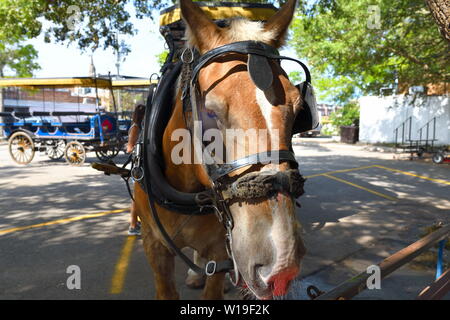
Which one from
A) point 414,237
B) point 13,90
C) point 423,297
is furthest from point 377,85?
point 13,90

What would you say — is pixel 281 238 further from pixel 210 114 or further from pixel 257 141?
pixel 210 114

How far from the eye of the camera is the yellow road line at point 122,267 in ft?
11.2

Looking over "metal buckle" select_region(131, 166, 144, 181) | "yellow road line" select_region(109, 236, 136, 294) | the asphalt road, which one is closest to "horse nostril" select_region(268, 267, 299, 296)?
"metal buckle" select_region(131, 166, 144, 181)

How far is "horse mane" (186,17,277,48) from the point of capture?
1600 mm

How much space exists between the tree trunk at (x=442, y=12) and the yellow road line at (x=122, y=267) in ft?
14.8

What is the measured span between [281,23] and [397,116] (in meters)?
22.7

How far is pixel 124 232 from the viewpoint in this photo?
5.14 m

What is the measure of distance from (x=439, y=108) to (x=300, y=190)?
22.3 metres

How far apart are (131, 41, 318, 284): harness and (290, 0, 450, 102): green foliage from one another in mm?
9116

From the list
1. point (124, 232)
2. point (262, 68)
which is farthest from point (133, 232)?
point (262, 68)

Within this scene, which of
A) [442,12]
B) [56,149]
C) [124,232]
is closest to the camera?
[442,12]

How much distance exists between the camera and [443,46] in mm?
10930

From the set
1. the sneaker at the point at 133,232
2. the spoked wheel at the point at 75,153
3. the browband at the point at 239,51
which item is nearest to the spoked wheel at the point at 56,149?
the spoked wheel at the point at 75,153

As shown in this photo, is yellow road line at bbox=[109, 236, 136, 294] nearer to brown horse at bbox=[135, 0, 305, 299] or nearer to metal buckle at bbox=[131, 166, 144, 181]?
metal buckle at bbox=[131, 166, 144, 181]
